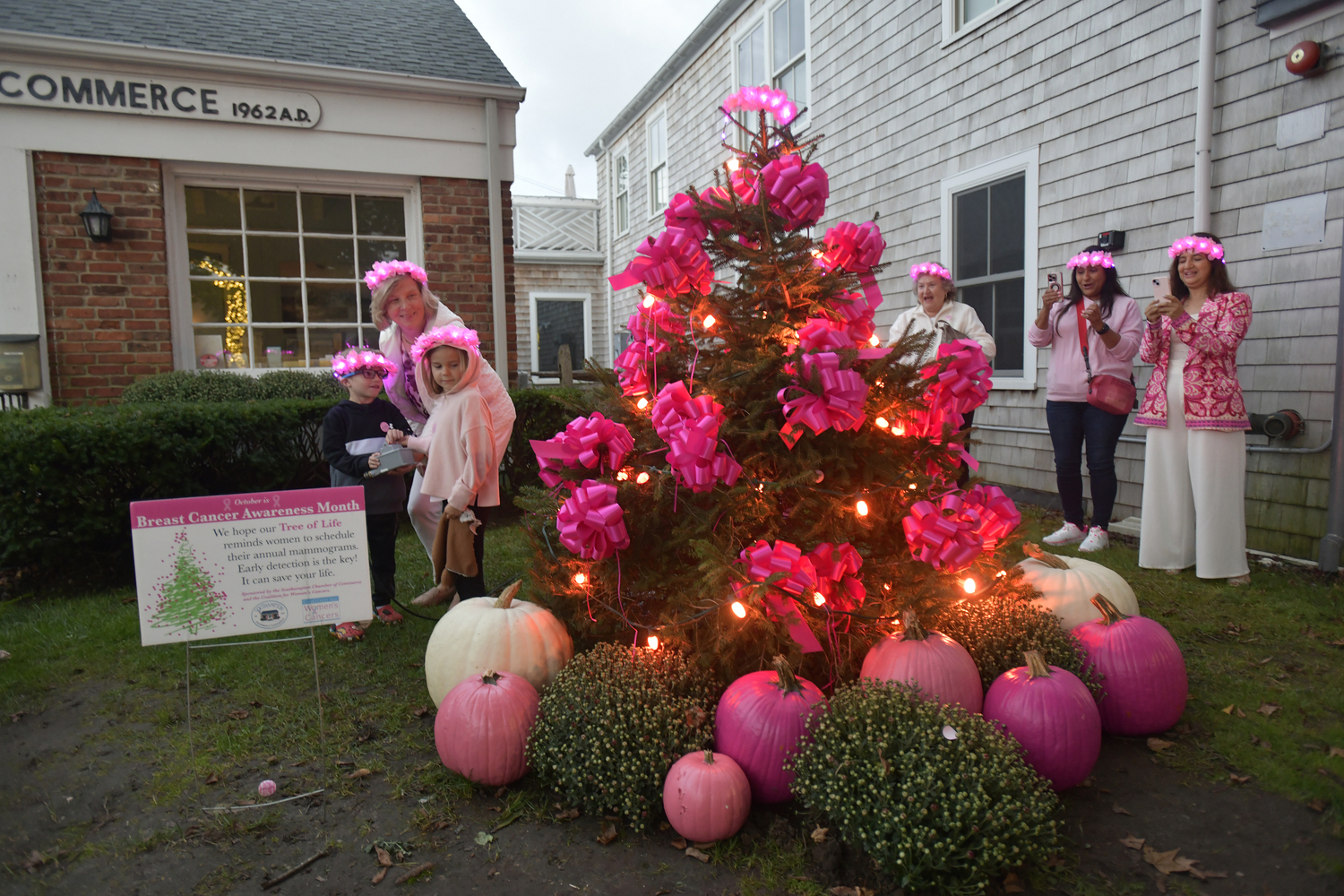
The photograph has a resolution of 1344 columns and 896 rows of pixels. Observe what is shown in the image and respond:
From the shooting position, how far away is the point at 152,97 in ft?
21.4

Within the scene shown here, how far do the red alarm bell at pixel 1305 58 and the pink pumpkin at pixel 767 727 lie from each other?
180 inches

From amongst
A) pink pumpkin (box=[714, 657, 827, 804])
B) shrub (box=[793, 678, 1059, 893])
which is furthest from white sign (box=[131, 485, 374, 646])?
shrub (box=[793, 678, 1059, 893])

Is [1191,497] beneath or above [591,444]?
beneath

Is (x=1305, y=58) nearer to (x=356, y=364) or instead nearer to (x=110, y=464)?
(x=356, y=364)

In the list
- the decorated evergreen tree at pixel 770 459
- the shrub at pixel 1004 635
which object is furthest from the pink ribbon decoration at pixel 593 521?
the shrub at pixel 1004 635

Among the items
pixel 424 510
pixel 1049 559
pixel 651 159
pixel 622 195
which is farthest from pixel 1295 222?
pixel 622 195

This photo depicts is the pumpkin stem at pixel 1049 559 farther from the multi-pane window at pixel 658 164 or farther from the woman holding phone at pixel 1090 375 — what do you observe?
the multi-pane window at pixel 658 164

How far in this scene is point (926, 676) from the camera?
235 centimetres

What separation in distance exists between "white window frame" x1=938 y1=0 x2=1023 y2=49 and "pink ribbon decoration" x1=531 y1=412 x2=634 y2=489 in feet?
19.7

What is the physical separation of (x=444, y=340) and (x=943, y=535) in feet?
7.30

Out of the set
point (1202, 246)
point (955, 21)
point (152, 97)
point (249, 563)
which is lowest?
point (249, 563)

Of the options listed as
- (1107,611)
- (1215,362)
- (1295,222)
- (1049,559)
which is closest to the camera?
(1107,611)

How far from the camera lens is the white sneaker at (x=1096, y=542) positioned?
491 cm

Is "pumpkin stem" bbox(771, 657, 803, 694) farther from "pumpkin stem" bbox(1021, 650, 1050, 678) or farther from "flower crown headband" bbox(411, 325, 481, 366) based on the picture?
"flower crown headband" bbox(411, 325, 481, 366)
